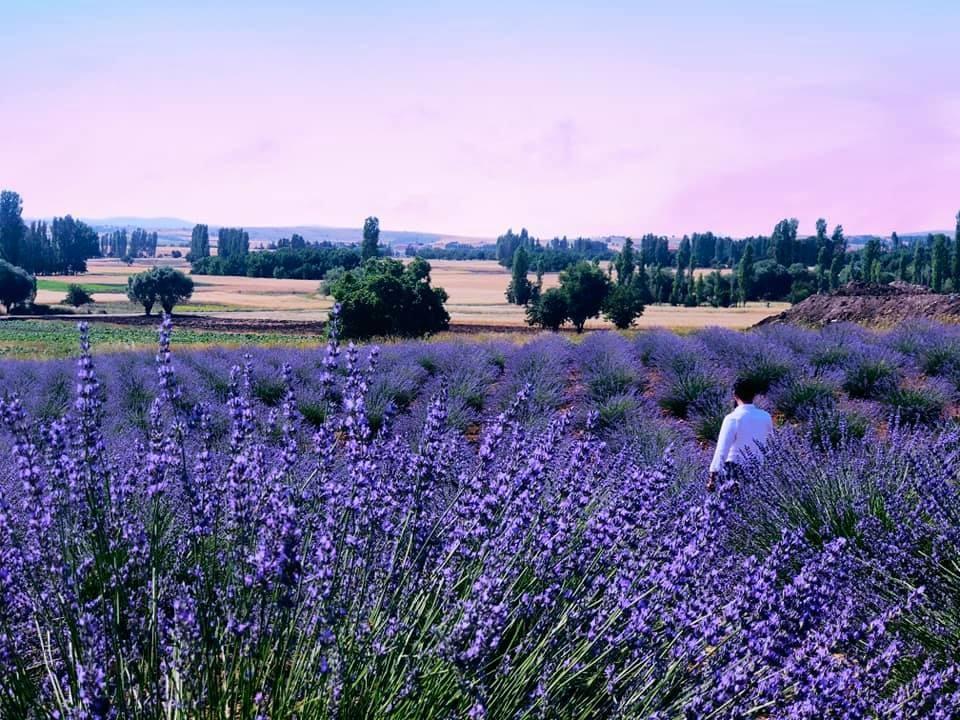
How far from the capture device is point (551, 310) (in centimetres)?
5681

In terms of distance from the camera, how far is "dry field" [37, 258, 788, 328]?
191 ft

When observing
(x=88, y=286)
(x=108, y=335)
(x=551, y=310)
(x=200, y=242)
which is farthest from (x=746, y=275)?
(x=200, y=242)

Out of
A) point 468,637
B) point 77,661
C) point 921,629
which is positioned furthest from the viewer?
point 921,629

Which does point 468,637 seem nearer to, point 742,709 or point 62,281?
point 742,709

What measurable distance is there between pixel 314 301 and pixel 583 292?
21838 mm

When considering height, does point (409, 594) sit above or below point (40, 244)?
below

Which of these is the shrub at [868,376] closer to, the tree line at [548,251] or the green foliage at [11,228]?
the tree line at [548,251]

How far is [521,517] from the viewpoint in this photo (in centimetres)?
293

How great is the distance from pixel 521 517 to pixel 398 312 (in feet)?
124

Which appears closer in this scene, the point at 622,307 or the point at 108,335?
the point at 108,335

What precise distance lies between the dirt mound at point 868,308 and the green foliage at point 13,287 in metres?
53.6

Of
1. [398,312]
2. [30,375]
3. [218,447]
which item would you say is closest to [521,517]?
[218,447]

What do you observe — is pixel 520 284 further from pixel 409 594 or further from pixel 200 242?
pixel 409 594

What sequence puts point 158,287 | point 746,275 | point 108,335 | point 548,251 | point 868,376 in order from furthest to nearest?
point 548,251
point 746,275
point 158,287
point 108,335
point 868,376
